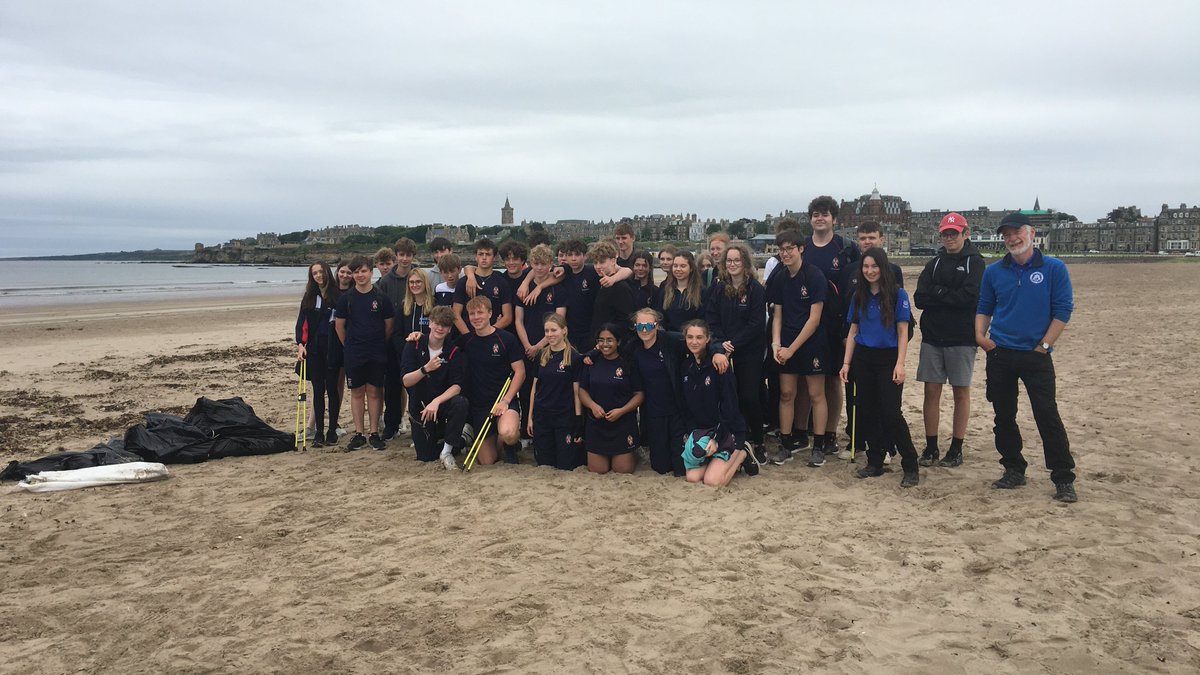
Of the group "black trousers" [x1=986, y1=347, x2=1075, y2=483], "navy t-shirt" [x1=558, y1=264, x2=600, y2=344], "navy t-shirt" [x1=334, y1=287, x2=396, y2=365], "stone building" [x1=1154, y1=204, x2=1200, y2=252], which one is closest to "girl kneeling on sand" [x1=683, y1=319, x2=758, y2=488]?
"navy t-shirt" [x1=558, y1=264, x2=600, y2=344]

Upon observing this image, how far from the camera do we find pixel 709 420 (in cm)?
591

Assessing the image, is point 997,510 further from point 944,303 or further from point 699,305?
point 699,305

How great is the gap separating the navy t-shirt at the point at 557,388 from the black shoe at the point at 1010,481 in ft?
11.0

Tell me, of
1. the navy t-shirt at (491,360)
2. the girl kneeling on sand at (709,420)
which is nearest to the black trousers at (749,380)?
the girl kneeling on sand at (709,420)

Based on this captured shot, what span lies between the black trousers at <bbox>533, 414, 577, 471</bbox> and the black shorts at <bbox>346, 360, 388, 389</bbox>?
1776 millimetres

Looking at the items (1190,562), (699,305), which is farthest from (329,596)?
(1190,562)

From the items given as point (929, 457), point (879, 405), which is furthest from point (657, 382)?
point (929, 457)

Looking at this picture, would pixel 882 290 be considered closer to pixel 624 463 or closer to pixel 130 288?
pixel 624 463

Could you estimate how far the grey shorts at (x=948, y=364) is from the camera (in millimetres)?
5785

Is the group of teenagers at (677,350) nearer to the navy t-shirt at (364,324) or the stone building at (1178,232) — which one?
the navy t-shirt at (364,324)

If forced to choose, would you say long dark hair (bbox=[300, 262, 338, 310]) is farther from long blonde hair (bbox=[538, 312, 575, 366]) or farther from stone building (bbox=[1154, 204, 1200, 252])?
stone building (bbox=[1154, 204, 1200, 252])

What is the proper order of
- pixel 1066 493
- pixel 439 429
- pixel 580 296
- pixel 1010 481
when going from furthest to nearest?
pixel 580 296 < pixel 439 429 < pixel 1010 481 < pixel 1066 493

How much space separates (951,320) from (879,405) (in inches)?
35.8

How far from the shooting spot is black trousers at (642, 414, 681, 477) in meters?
5.95
